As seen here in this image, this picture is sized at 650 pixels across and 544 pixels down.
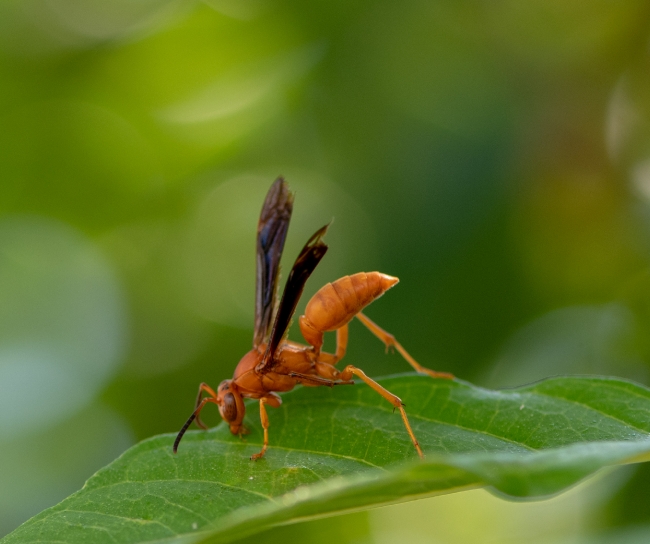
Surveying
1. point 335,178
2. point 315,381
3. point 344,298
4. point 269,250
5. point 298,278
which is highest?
point 335,178

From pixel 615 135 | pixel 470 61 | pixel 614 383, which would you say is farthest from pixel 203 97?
pixel 614 383

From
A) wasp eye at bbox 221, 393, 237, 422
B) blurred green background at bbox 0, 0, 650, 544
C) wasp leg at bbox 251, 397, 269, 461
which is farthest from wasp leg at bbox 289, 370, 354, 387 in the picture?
blurred green background at bbox 0, 0, 650, 544

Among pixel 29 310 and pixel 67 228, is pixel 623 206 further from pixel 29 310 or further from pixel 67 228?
pixel 29 310

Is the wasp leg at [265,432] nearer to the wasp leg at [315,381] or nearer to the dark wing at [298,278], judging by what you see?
the wasp leg at [315,381]

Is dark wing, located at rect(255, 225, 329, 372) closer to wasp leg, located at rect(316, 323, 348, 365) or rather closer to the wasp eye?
the wasp eye

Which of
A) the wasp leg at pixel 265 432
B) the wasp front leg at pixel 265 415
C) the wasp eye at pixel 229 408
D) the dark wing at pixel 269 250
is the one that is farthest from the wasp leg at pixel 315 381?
the dark wing at pixel 269 250

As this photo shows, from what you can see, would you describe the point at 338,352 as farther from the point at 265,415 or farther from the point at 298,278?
the point at 298,278

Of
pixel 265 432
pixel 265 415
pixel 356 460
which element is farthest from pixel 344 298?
pixel 356 460
